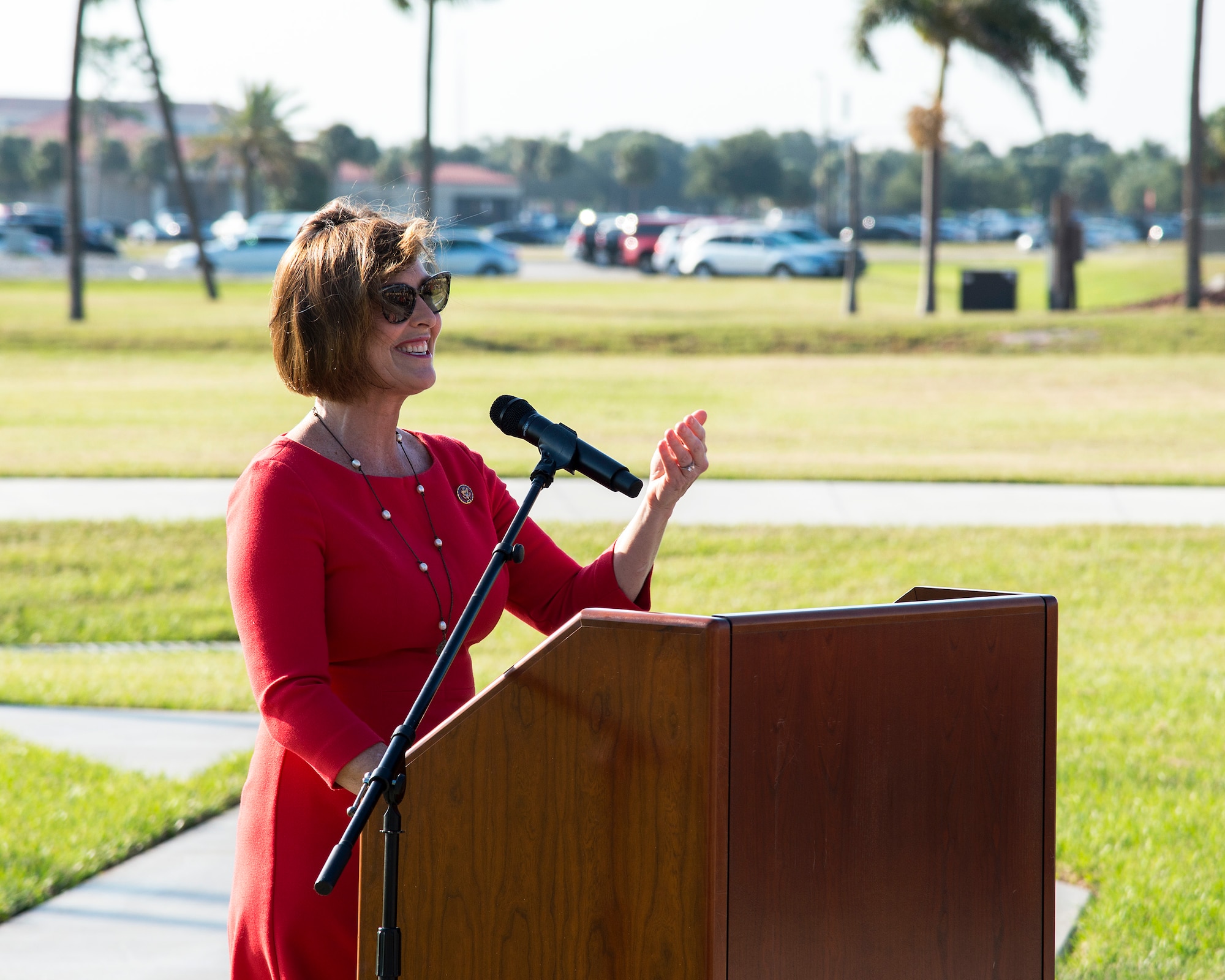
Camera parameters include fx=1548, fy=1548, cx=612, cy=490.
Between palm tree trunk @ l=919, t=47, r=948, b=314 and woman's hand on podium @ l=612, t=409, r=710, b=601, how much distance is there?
32669 millimetres

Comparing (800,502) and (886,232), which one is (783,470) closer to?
(800,502)

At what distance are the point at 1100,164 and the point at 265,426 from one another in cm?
15250

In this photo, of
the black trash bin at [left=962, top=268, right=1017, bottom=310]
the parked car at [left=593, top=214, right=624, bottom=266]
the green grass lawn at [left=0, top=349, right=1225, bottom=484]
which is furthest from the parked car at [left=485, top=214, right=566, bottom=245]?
the green grass lawn at [left=0, top=349, right=1225, bottom=484]

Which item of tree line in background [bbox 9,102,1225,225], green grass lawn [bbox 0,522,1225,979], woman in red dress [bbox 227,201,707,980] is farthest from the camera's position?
tree line in background [bbox 9,102,1225,225]

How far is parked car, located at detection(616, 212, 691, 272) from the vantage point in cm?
5350

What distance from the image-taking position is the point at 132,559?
948cm

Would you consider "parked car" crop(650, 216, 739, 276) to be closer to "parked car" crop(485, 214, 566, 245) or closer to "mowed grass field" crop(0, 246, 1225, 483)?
"mowed grass field" crop(0, 246, 1225, 483)

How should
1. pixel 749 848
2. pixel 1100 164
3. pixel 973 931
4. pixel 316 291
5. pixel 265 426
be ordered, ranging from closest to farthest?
pixel 749 848 → pixel 973 931 → pixel 316 291 → pixel 265 426 → pixel 1100 164

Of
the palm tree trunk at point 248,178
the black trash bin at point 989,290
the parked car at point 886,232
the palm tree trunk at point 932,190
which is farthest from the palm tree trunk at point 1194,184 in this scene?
the palm tree trunk at point 248,178

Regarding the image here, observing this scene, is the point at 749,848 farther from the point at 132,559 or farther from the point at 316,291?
the point at 132,559

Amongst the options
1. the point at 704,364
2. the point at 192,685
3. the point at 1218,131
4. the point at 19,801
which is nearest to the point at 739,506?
the point at 192,685

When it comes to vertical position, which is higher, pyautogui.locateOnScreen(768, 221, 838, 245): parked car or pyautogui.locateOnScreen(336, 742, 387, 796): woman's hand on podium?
pyautogui.locateOnScreen(768, 221, 838, 245): parked car

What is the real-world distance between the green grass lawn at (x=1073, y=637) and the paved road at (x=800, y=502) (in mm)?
536

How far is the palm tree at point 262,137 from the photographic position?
97.6 m
